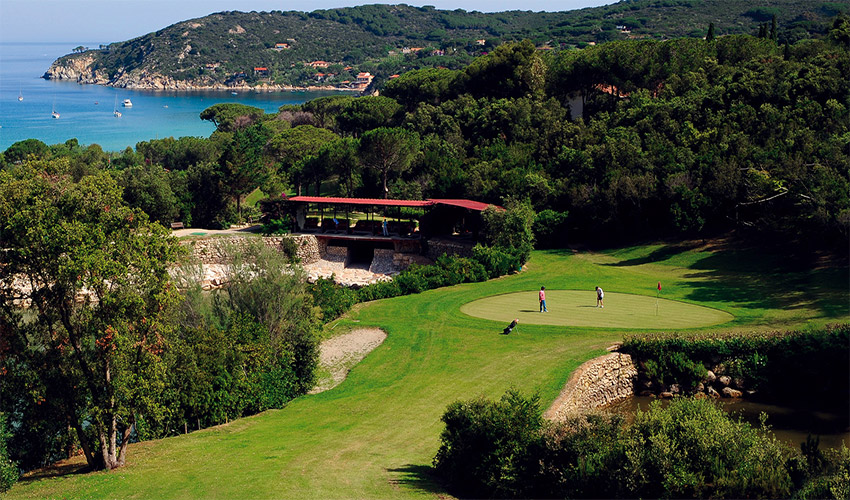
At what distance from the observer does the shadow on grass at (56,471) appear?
18.9m

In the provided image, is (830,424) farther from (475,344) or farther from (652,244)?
(652,244)

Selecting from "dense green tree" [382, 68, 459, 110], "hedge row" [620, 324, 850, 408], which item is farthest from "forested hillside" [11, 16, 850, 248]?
"hedge row" [620, 324, 850, 408]

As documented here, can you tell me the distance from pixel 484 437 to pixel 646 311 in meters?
15.7

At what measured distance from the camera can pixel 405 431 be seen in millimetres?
22188

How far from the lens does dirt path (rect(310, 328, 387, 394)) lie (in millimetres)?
28375

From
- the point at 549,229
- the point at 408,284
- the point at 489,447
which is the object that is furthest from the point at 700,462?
the point at 549,229

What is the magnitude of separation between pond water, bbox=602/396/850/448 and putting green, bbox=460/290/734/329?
12.6 ft

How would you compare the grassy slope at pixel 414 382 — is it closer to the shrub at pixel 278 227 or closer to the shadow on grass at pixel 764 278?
the shadow on grass at pixel 764 278

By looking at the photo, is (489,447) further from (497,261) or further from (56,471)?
(497,261)

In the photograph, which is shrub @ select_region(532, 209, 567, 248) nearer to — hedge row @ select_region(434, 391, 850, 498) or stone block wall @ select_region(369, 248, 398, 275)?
stone block wall @ select_region(369, 248, 398, 275)

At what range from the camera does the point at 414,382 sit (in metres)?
26.5

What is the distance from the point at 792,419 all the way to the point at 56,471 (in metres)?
20.4

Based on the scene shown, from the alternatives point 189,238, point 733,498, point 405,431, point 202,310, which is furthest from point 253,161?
point 733,498

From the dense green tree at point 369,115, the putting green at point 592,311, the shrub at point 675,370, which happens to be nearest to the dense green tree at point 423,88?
the dense green tree at point 369,115
